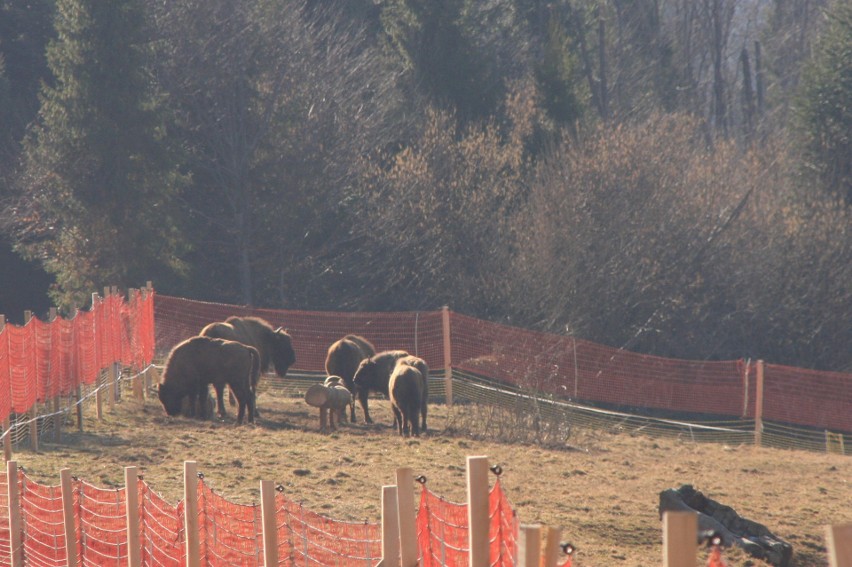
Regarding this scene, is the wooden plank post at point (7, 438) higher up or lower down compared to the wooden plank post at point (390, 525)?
lower down

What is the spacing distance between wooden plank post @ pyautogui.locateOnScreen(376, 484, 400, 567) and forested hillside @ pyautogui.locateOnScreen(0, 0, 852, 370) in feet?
77.3

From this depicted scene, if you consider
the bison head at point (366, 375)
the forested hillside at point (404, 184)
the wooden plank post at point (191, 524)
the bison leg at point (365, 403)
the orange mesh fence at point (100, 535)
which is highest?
the forested hillside at point (404, 184)

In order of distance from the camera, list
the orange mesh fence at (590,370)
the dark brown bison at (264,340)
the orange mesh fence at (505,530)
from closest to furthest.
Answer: the orange mesh fence at (505,530) → the dark brown bison at (264,340) → the orange mesh fence at (590,370)

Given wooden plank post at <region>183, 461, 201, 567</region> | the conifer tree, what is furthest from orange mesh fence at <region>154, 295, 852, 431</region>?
wooden plank post at <region>183, 461, 201, 567</region>

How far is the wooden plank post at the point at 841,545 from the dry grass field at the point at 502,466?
22.1 ft

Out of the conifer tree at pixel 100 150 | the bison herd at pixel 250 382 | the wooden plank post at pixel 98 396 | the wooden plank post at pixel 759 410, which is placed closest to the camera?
the wooden plank post at pixel 98 396

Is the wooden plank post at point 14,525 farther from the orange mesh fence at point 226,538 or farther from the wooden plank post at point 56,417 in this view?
the wooden plank post at point 56,417

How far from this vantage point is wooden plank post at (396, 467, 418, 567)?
5.06 m

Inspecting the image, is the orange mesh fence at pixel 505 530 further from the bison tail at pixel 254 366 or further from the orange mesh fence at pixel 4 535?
the bison tail at pixel 254 366

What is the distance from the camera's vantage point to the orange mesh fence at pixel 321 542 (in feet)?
26.1

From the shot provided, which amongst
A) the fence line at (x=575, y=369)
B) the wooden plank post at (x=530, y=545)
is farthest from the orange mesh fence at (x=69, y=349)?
the wooden plank post at (x=530, y=545)

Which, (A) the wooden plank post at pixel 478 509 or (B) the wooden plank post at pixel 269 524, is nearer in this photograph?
(A) the wooden plank post at pixel 478 509

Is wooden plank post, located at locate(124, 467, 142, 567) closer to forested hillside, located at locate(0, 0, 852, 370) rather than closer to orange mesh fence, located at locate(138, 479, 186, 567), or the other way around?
orange mesh fence, located at locate(138, 479, 186, 567)

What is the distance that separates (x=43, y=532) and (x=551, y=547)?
635 cm
